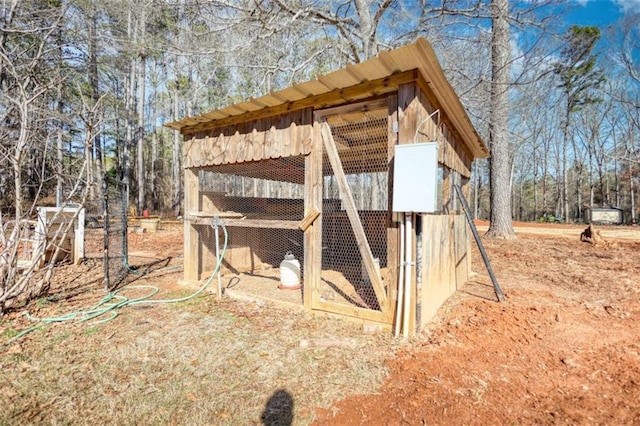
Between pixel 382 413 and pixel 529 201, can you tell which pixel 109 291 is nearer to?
pixel 382 413

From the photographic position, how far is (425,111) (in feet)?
10.2

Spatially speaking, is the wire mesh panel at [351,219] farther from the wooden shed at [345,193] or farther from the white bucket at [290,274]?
the white bucket at [290,274]

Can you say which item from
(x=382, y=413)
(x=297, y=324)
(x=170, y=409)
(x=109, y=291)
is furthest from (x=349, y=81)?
(x=109, y=291)

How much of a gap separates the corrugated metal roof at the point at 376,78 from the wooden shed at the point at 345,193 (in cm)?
1

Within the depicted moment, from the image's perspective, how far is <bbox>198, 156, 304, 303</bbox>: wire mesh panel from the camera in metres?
4.48

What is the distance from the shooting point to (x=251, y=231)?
5961 mm

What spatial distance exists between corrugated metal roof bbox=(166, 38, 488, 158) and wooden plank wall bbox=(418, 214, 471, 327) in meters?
1.30

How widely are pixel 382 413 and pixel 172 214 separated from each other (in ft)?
56.0

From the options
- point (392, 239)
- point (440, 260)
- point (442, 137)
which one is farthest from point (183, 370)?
point (442, 137)

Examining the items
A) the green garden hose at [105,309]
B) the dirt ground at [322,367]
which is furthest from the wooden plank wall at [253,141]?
the dirt ground at [322,367]

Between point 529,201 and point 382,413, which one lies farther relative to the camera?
point 529,201

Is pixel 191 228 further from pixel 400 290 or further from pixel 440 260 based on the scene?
pixel 440 260

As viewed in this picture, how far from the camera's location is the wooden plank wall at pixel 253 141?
11.7ft

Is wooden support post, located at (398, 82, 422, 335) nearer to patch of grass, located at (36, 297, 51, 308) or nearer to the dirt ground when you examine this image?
the dirt ground
